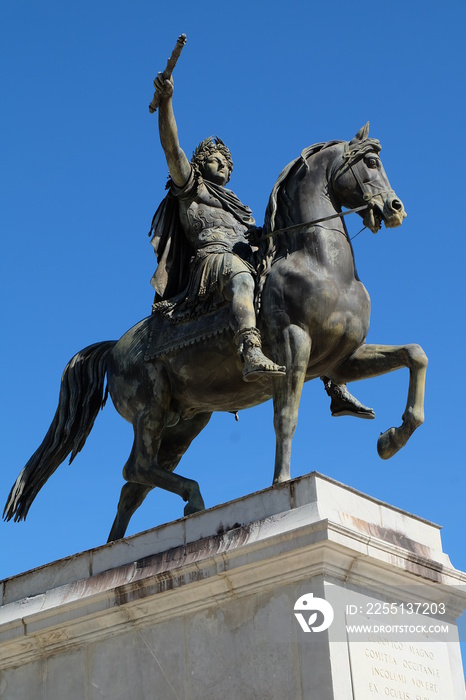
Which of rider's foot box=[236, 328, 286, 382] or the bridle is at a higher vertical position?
the bridle

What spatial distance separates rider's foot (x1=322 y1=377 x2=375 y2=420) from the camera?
1242 centimetres

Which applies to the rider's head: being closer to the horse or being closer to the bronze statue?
the bronze statue

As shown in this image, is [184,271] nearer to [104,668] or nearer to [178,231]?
[178,231]

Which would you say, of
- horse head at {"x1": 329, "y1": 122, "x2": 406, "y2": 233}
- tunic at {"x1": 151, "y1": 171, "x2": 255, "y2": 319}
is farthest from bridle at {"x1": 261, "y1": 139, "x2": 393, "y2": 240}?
tunic at {"x1": 151, "y1": 171, "x2": 255, "y2": 319}

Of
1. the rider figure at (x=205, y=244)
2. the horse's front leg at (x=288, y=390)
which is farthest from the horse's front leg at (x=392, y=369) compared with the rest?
the horse's front leg at (x=288, y=390)

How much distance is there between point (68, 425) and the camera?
42.8ft

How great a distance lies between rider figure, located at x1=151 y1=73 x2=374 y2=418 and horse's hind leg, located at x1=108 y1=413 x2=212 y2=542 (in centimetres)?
138

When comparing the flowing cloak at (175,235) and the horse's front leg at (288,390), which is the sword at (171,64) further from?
the horse's front leg at (288,390)

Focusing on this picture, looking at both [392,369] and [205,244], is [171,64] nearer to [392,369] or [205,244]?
[205,244]

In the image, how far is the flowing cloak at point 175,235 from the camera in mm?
12789

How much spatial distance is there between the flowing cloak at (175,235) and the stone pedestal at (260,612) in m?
3.09

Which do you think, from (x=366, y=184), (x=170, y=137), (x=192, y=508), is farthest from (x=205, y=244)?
(x=192, y=508)

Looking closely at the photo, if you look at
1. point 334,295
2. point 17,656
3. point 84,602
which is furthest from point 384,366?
point 17,656

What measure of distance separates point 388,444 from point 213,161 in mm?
3840
